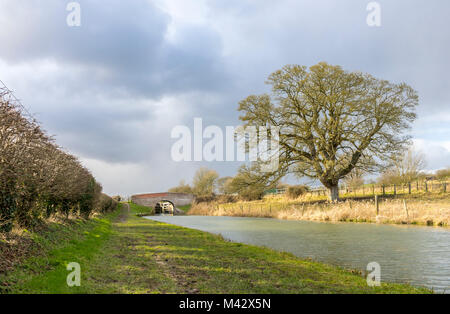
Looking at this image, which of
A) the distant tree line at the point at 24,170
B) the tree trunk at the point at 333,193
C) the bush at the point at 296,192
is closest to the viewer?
the distant tree line at the point at 24,170

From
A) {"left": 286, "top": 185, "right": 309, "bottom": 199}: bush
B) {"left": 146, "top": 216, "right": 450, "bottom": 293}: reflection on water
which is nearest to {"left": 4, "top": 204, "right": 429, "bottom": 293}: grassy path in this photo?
{"left": 146, "top": 216, "right": 450, "bottom": 293}: reflection on water

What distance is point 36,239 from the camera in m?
8.88

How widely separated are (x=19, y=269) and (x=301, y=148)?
24.8 m

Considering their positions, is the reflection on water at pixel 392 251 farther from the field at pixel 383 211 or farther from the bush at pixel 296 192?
the bush at pixel 296 192

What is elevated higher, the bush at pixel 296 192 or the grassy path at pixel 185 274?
the bush at pixel 296 192

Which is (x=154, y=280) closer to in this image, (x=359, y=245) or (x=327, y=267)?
(x=327, y=267)

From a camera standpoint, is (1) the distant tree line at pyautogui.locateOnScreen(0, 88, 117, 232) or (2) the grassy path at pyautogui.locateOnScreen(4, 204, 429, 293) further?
(1) the distant tree line at pyautogui.locateOnScreen(0, 88, 117, 232)

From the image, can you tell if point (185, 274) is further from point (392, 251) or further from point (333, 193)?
point (333, 193)

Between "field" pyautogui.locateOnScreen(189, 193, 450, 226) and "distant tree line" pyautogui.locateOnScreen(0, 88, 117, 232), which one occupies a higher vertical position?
"distant tree line" pyautogui.locateOnScreen(0, 88, 117, 232)

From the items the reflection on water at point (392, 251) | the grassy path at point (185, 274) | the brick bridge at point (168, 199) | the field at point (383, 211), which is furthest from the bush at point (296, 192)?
the brick bridge at point (168, 199)

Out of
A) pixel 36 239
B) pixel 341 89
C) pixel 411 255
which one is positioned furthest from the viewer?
pixel 341 89

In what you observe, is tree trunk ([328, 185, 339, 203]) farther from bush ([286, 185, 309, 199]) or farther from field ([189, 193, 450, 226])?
bush ([286, 185, 309, 199])

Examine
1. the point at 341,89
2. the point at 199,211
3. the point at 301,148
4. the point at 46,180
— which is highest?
the point at 341,89

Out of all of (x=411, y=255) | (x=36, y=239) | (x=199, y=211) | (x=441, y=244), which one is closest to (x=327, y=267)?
(x=411, y=255)
